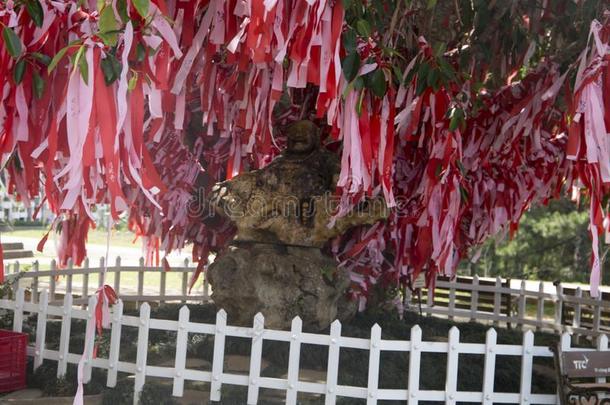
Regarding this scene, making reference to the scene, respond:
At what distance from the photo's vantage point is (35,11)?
2436 mm

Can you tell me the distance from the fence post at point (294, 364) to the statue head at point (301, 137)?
160 cm

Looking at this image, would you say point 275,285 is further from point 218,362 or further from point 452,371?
point 452,371

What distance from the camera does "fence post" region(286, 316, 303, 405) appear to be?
3836 millimetres

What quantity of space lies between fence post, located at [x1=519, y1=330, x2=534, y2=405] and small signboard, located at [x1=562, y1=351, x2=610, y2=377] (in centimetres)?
21

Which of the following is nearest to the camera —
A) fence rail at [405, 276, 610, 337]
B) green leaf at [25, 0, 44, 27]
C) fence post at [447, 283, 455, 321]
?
green leaf at [25, 0, 44, 27]

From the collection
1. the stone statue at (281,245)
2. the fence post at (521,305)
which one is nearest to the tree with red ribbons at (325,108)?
the stone statue at (281,245)

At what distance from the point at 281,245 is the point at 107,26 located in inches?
115

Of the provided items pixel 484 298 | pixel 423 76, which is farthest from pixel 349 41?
pixel 484 298

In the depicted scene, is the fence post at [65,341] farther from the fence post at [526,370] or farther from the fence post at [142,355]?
the fence post at [526,370]

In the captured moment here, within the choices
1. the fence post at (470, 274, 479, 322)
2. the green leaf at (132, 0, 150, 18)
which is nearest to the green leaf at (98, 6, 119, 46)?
the green leaf at (132, 0, 150, 18)

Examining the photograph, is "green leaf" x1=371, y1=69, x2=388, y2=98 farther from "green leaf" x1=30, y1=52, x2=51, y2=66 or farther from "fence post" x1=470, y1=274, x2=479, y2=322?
"fence post" x1=470, y1=274, x2=479, y2=322

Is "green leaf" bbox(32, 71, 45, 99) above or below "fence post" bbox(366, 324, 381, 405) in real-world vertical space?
above

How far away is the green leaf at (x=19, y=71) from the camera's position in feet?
8.07

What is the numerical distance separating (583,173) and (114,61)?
250cm
